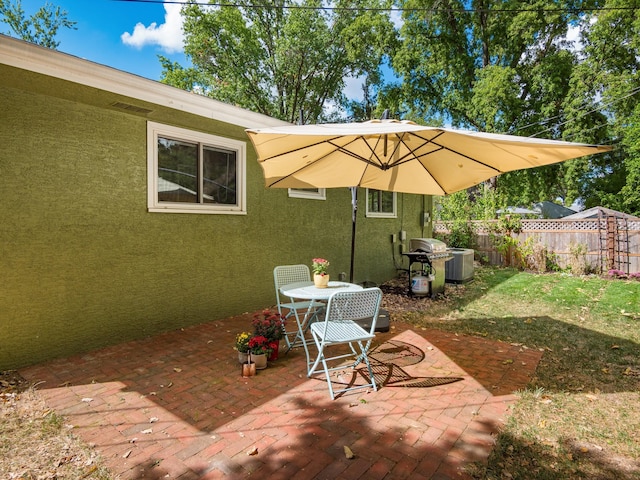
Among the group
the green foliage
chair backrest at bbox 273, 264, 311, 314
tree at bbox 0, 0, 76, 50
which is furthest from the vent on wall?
tree at bbox 0, 0, 76, 50

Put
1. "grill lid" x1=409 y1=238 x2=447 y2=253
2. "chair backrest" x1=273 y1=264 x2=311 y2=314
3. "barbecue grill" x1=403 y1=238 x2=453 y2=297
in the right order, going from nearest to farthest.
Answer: "chair backrest" x1=273 y1=264 x2=311 y2=314
"barbecue grill" x1=403 y1=238 x2=453 y2=297
"grill lid" x1=409 y1=238 x2=447 y2=253

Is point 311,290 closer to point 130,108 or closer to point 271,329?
point 271,329

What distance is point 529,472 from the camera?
222 centimetres

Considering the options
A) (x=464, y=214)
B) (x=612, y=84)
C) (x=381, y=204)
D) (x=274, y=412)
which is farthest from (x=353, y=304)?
(x=612, y=84)

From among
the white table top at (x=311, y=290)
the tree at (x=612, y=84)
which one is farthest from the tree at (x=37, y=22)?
the tree at (x=612, y=84)

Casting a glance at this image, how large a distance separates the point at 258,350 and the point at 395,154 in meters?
3.11

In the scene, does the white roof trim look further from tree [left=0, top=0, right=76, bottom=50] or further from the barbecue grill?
tree [left=0, top=0, right=76, bottom=50]

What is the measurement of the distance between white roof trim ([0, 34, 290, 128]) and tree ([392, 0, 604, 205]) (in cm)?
1454

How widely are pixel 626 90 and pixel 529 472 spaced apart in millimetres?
18204

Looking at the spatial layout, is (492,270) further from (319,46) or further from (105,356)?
(319,46)

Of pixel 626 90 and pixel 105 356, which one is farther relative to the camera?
pixel 626 90

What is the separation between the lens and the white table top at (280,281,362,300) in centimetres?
379

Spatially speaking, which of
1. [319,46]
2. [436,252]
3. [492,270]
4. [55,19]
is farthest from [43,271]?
[55,19]

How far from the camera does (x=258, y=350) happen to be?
147 inches
